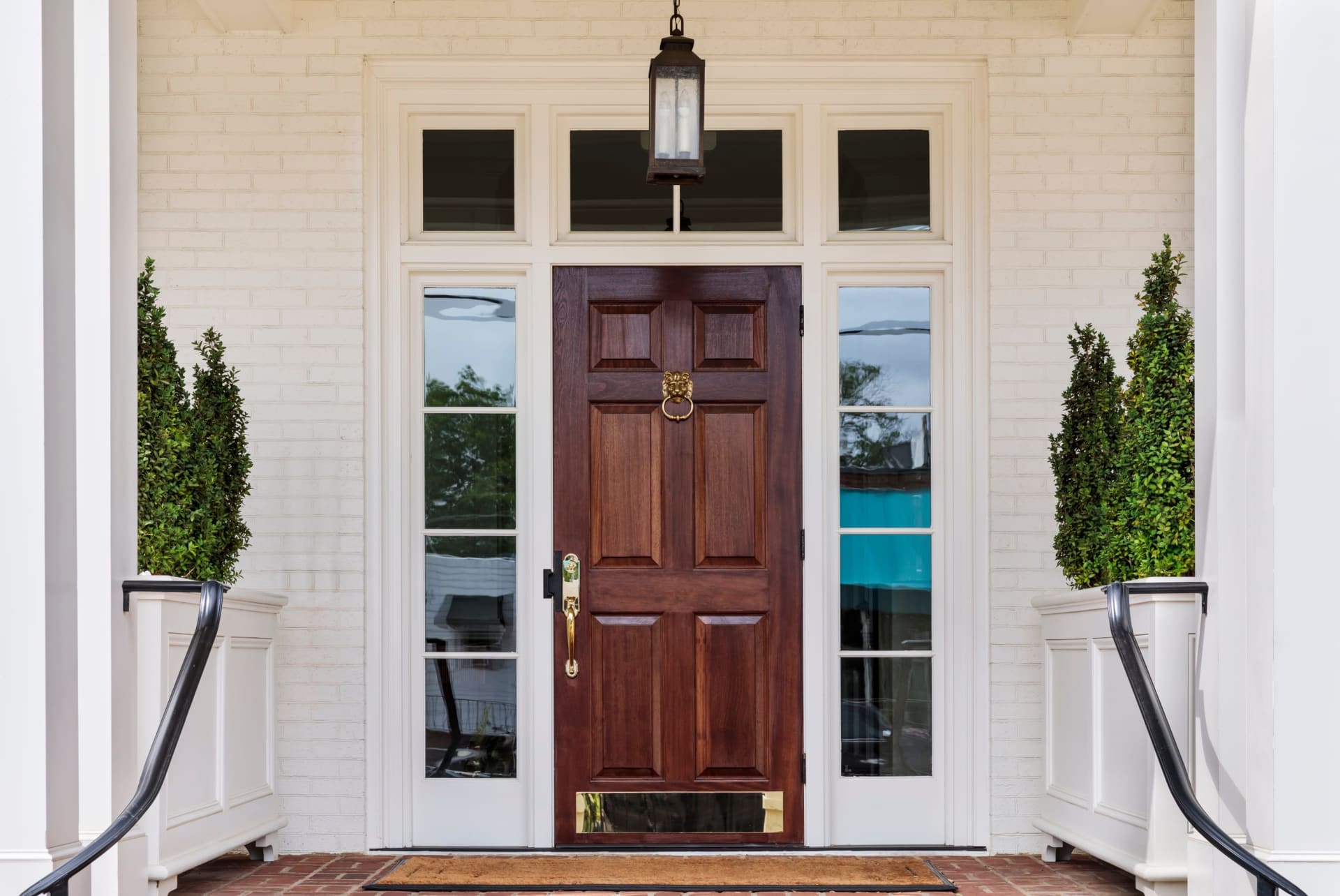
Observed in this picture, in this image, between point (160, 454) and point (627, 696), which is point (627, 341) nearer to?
point (627, 696)

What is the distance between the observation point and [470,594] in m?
5.25

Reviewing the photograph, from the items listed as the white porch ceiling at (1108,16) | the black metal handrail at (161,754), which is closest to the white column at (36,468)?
the black metal handrail at (161,754)

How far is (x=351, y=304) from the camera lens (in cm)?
519

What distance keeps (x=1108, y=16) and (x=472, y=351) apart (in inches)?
102

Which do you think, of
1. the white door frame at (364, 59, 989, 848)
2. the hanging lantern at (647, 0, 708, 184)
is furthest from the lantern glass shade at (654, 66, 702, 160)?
the white door frame at (364, 59, 989, 848)

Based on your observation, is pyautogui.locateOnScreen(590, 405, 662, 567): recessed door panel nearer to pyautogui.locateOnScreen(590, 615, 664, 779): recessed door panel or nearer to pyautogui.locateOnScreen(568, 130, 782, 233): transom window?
pyautogui.locateOnScreen(590, 615, 664, 779): recessed door panel

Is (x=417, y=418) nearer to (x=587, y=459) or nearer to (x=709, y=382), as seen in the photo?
(x=587, y=459)

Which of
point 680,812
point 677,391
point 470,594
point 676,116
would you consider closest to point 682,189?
point 677,391

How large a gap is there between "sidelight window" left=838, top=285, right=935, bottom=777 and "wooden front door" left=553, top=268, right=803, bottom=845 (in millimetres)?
202

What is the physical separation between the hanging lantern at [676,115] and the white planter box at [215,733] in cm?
185

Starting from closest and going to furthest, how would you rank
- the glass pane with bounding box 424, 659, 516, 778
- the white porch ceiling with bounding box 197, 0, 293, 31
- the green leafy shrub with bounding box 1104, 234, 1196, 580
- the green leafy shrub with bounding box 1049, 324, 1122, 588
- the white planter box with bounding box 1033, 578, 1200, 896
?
the white planter box with bounding box 1033, 578, 1200, 896 < the green leafy shrub with bounding box 1104, 234, 1196, 580 < the green leafy shrub with bounding box 1049, 324, 1122, 588 < the white porch ceiling with bounding box 197, 0, 293, 31 < the glass pane with bounding box 424, 659, 516, 778

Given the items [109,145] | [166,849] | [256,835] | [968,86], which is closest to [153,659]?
[166,849]

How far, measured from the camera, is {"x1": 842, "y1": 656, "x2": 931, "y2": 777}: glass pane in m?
5.21

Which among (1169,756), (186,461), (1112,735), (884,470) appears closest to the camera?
(1169,756)
